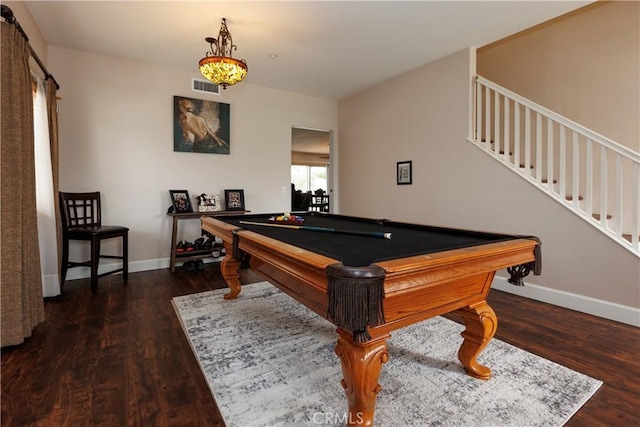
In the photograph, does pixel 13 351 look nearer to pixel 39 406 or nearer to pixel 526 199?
pixel 39 406

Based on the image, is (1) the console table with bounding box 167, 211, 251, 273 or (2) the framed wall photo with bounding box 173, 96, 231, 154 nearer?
(1) the console table with bounding box 167, 211, 251, 273

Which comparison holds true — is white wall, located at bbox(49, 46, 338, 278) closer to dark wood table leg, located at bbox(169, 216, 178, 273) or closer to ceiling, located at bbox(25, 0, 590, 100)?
ceiling, located at bbox(25, 0, 590, 100)

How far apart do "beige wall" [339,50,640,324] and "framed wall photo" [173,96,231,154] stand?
2.12m

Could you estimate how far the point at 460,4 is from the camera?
8.62 feet

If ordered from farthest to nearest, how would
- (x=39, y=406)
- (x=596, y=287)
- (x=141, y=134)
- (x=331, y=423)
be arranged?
1. (x=141, y=134)
2. (x=596, y=287)
3. (x=39, y=406)
4. (x=331, y=423)

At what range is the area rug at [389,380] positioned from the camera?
1.37 m

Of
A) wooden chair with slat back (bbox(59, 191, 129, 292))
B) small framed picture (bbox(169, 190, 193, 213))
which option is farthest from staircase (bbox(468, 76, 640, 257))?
wooden chair with slat back (bbox(59, 191, 129, 292))

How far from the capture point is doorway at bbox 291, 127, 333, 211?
7.90 meters

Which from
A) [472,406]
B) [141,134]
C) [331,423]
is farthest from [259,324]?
[141,134]

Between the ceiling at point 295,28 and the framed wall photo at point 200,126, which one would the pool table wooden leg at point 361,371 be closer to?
the ceiling at point 295,28

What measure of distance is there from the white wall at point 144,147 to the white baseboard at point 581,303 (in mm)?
3542

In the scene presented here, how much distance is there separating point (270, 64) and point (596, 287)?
417 cm

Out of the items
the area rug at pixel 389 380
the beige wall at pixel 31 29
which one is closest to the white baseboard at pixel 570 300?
the area rug at pixel 389 380

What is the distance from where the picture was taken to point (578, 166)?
283 cm
